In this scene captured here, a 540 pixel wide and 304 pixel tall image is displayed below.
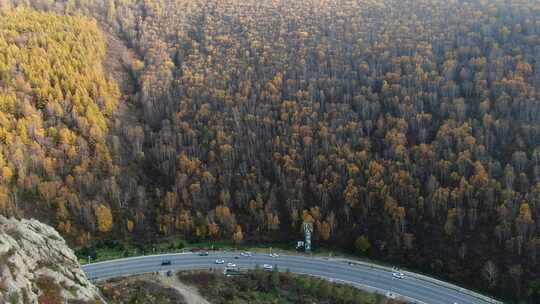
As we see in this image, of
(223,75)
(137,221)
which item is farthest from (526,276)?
(223,75)

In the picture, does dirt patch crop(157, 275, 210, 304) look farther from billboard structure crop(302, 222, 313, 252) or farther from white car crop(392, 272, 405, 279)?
white car crop(392, 272, 405, 279)

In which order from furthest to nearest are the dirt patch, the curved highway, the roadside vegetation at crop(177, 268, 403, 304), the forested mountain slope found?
the forested mountain slope, the curved highway, the roadside vegetation at crop(177, 268, 403, 304), the dirt patch

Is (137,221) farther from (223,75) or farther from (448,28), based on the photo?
(448,28)

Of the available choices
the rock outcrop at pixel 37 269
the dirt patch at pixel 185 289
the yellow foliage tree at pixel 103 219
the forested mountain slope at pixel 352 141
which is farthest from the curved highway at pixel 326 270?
the rock outcrop at pixel 37 269

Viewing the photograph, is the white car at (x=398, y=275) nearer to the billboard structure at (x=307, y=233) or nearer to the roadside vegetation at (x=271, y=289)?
the roadside vegetation at (x=271, y=289)

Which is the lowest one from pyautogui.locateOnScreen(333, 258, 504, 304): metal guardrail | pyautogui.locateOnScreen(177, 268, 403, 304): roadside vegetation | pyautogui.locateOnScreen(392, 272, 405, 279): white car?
pyautogui.locateOnScreen(333, 258, 504, 304): metal guardrail

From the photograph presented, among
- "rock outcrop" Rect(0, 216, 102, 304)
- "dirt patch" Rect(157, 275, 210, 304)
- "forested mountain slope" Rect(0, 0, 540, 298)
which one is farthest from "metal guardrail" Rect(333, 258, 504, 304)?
"rock outcrop" Rect(0, 216, 102, 304)
